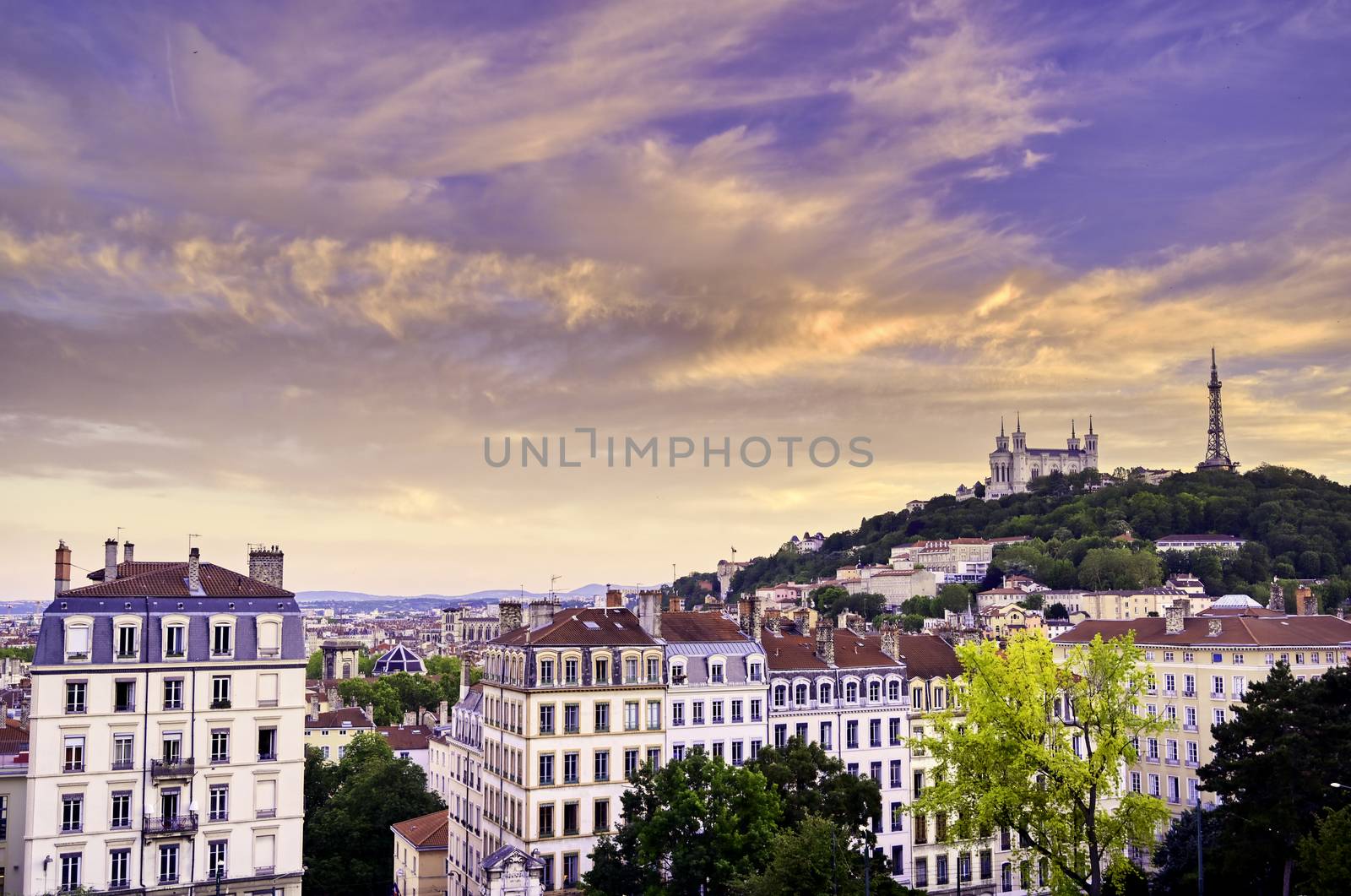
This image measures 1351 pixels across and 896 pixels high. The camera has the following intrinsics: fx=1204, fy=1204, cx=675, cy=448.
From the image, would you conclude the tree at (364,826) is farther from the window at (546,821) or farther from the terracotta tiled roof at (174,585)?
the terracotta tiled roof at (174,585)

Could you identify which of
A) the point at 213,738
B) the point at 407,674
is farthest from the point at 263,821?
the point at 407,674

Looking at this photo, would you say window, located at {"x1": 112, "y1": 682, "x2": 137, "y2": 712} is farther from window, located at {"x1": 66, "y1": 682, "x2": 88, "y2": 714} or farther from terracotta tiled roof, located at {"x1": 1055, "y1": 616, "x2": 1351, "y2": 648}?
terracotta tiled roof, located at {"x1": 1055, "y1": 616, "x2": 1351, "y2": 648}

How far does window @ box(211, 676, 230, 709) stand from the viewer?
54750mm

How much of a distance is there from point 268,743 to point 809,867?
26.4 m

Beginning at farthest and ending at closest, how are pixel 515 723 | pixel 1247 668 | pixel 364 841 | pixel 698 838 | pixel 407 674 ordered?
1. pixel 407 674
2. pixel 1247 668
3. pixel 364 841
4. pixel 515 723
5. pixel 698 838

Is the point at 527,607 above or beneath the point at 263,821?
above

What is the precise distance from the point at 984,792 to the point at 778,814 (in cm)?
873

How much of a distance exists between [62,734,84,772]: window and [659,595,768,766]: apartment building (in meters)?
28.6

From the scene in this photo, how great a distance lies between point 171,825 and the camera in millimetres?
52938

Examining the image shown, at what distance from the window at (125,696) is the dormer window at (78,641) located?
6.22 ft

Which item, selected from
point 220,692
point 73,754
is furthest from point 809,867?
point 73,754

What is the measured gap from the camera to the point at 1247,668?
83875mm

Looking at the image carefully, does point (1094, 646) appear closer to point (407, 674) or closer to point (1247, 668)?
point (1247, 668)

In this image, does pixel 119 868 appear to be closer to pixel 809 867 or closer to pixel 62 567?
pixel 62 567
